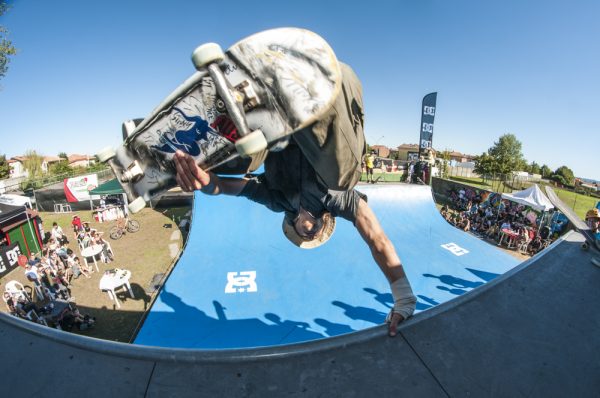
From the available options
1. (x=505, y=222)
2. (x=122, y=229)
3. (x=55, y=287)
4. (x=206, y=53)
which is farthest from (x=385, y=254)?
(x=122, y=229)

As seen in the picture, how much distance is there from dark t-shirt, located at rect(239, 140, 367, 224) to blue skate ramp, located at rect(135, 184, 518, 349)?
4.33 meters

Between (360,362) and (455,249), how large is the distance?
11309 millimetres

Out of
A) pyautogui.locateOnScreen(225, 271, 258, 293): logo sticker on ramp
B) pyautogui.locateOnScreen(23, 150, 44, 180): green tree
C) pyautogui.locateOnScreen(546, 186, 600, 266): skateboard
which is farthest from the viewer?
pyautogui.locateOnScreen(23, 150, 44, 180): green tree

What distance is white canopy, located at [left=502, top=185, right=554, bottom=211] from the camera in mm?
14969

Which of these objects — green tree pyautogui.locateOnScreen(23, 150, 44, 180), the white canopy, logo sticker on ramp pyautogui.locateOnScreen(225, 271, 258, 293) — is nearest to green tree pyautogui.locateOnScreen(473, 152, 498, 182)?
the white canopy

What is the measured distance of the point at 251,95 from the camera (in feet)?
6.26

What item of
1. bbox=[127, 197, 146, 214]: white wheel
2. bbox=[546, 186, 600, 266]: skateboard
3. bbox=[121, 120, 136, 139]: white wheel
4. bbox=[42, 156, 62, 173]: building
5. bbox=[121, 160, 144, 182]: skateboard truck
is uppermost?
bbox=[121, 120, 136, 139]: white wheel

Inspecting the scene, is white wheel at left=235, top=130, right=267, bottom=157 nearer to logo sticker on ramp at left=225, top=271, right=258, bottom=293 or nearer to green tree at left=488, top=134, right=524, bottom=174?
logo sticker on ramp at left=225, top=271, right=258, bottom=293

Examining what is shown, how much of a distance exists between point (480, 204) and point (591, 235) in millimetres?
19806

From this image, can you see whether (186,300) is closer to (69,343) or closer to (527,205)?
(69,343)

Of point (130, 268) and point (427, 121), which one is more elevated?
point (427, 121)

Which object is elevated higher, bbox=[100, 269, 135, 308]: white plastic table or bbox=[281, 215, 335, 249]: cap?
bbox=[281, 215, 335, 249]: cap

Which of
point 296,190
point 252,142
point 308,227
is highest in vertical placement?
point 252,142

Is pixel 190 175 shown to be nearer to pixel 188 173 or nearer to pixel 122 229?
pixel 188 173
